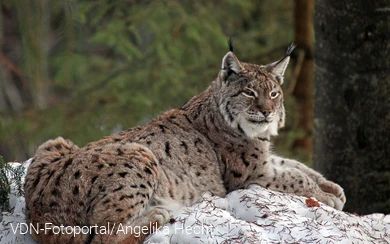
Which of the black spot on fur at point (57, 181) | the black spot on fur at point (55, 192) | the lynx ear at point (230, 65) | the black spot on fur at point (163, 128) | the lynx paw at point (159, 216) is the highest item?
the lynx ear at point (230, 65)

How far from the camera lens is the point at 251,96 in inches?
246

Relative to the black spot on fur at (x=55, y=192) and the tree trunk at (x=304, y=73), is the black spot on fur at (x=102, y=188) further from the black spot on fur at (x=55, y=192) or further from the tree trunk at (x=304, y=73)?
the tree trunk at (x=304, y=73)

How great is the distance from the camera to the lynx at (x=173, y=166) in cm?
526

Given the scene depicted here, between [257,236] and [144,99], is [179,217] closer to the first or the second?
[257,236]

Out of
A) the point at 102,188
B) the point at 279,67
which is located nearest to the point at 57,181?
the point at 102,188

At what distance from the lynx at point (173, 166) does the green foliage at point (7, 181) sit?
26cm

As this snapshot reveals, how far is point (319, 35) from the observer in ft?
24.1

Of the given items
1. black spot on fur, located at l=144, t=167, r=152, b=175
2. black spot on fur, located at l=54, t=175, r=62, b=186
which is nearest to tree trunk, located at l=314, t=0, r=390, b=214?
black spot on fur, located at l=144, t=167, r=152, b=175

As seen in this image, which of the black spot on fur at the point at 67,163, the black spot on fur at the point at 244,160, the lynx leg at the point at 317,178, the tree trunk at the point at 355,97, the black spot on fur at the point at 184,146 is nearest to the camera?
the black spot on fur at the point at 67,163

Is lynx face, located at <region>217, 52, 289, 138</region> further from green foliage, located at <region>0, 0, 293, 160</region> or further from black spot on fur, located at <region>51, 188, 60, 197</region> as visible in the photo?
green foliage, located at <region>0, 0, 293, 160</region>

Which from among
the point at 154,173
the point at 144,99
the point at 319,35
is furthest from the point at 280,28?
the point at 154,173

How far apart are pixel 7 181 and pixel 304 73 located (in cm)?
597

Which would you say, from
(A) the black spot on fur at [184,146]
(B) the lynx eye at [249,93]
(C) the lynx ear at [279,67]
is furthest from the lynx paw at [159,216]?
(C) the lynx ear at [279,67]

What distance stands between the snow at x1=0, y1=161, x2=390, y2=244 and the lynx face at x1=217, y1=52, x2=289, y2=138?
642mm
